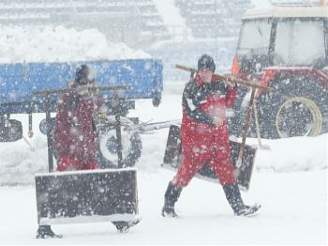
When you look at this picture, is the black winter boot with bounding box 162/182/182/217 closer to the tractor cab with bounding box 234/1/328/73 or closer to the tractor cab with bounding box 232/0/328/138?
the tractor cab with bounding box 232/0/328/138

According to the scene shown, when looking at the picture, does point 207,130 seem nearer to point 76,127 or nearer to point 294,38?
Result: point 76,127

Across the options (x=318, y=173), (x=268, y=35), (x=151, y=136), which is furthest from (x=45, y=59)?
(x=318, y=173)

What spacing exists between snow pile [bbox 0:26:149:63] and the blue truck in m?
0.70

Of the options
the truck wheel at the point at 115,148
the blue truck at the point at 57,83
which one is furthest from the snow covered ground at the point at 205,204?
the blue truck at the point at 57,83

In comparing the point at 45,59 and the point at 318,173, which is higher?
the point at 45,59

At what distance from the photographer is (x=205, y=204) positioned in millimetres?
9242

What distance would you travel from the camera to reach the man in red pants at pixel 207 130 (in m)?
8.09

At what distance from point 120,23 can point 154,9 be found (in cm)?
370

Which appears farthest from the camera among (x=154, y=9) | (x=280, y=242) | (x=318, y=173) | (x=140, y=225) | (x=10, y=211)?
(x=154, y=9)

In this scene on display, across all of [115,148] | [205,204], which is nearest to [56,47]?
[115,148]

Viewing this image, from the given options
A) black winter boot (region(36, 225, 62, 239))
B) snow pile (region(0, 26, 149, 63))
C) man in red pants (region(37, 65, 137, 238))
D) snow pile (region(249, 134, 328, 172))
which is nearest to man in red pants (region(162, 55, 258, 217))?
man in red pants (region(37, 65, 137, 238))

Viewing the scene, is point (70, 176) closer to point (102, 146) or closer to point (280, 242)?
point (280, 242)

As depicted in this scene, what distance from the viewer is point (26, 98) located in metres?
11.7

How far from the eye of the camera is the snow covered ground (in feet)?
24.4
